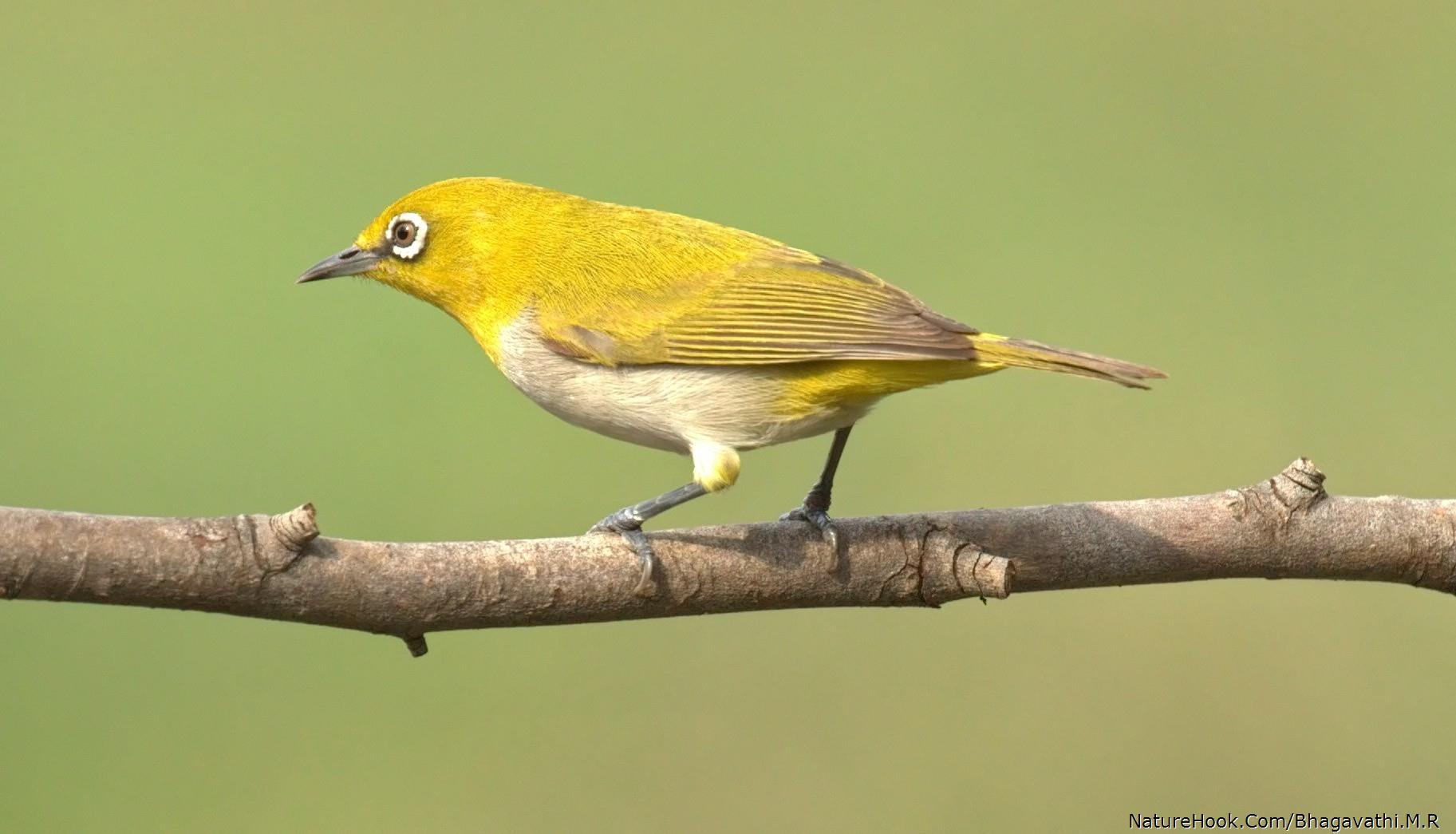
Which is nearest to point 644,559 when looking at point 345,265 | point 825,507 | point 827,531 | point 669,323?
point 827,531

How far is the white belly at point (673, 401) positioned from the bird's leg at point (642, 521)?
165mm

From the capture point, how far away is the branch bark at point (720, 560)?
10.1 feet

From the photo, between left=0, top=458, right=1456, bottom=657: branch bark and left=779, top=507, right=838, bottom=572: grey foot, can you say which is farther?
left=779, top=507, right=838, bottom=572: grey foot

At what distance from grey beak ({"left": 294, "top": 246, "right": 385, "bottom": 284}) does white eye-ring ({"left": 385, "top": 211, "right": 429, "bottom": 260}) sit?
11cm

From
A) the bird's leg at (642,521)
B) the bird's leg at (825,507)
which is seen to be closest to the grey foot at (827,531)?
the bird's leg at (825,507)

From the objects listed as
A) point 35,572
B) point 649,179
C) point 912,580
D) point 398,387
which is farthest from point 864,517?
point 649,179

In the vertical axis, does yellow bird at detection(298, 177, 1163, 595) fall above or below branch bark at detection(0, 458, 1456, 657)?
above

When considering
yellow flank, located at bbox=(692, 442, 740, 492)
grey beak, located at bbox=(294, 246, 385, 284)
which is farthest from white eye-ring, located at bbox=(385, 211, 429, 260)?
yellow flank, located at bbox=(692, 442, 740, 492)

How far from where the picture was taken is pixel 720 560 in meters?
3.98

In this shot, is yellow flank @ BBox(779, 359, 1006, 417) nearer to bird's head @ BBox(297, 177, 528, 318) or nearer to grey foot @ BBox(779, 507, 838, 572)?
grey foot @ BBox(779, 507, 838, 572)

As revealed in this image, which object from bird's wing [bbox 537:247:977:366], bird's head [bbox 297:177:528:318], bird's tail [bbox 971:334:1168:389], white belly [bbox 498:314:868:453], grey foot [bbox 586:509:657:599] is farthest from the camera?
bird's head [bbox 297:177:528:318]

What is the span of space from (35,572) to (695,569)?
1602mm

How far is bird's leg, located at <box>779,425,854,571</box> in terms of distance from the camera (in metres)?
4.07

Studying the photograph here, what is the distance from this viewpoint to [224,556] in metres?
3.13
